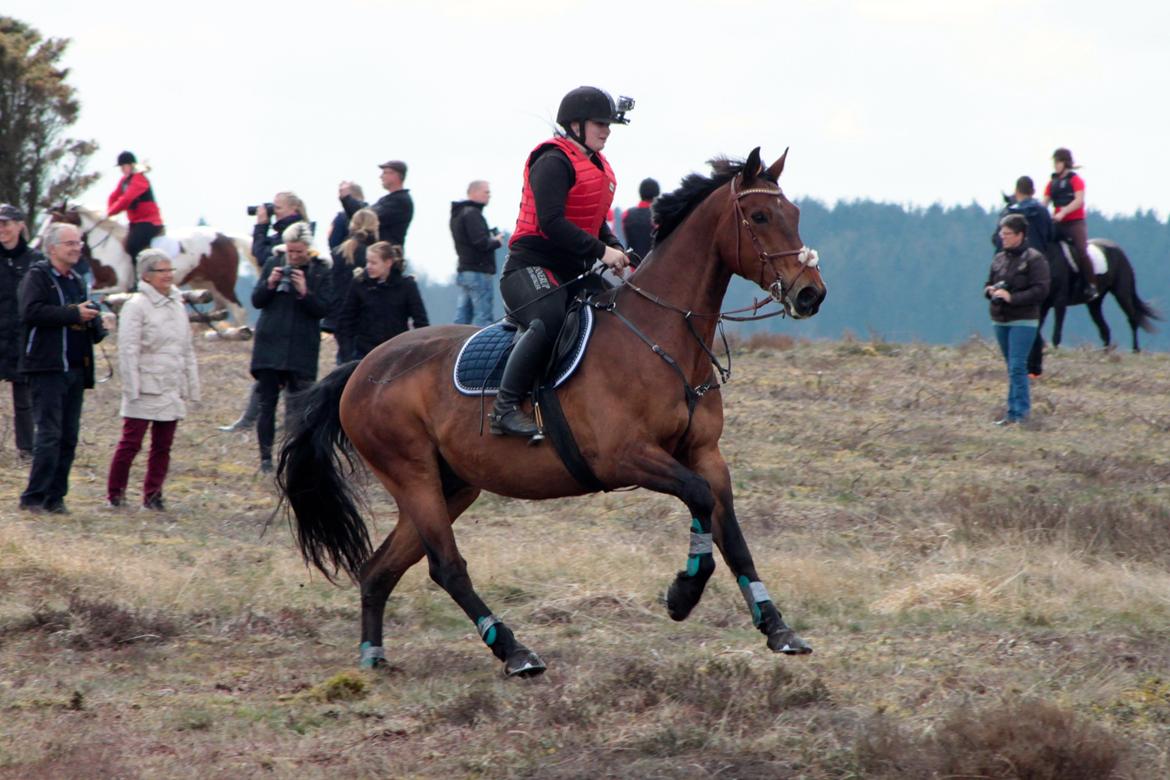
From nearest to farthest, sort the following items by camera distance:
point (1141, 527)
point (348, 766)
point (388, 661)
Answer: point (348, 766)
point (388, 661)
point (1141, 527)

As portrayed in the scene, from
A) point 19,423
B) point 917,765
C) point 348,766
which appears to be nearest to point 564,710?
point 348,766

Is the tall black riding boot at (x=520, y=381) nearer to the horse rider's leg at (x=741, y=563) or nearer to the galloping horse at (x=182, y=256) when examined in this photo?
the horse rider's leg at (x=741, y=563)

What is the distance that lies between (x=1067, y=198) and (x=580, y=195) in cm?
1375

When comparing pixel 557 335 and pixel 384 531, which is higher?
pixel 557 335

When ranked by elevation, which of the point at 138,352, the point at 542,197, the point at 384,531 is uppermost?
the point at 542,197

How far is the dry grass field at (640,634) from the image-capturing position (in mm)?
5715

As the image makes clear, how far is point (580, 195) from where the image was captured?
7285 mm

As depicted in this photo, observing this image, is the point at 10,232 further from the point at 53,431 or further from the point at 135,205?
the point at 135,205

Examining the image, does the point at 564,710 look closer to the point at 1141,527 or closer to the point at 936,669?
the point at 936,669

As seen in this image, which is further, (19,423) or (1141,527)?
(19,423)

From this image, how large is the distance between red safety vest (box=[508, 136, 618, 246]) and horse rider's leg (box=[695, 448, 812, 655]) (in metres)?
1.35

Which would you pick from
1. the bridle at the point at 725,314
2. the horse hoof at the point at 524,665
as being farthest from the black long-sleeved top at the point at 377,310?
the horse hoof at the point at 524,665

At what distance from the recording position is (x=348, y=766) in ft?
18.9

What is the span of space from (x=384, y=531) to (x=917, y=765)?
255 inches
